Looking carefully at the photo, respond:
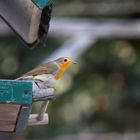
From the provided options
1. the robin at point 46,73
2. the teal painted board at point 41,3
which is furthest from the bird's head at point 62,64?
the teal painted board at point 41,3

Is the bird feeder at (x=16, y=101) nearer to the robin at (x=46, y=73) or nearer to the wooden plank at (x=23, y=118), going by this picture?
the wooden plank at (x=23, y=118)

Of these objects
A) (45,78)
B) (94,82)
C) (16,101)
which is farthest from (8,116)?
(94,82)

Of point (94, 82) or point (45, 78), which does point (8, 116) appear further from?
point (94, 82)

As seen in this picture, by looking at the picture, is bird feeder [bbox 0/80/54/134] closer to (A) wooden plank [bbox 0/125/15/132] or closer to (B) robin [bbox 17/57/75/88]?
(A) wooden plank [bbox 0/125/15/132]

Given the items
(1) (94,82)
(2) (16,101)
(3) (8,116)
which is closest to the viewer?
(2) (16,101)

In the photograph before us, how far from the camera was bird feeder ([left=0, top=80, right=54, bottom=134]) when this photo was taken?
3932mm

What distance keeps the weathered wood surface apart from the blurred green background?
239 inches

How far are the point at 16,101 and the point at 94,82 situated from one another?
682 centimetres

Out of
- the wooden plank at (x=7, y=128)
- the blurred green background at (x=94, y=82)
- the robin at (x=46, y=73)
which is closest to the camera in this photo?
the wooden plank at (x=7, y=128)

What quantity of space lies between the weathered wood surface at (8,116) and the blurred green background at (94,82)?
606 centimetres

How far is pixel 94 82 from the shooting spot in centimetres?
1072

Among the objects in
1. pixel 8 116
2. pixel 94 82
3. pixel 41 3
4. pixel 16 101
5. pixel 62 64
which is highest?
pixel 41 3

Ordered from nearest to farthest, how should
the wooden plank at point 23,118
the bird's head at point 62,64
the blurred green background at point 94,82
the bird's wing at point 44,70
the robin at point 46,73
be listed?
the wooden plank at point 23,118 < the robin at point 46,73 < the bird's wing at point 44,70 < the bird's head at point 62,64 < the blurred green background at point 94,82

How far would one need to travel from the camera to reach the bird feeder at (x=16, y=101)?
12.9 feet
